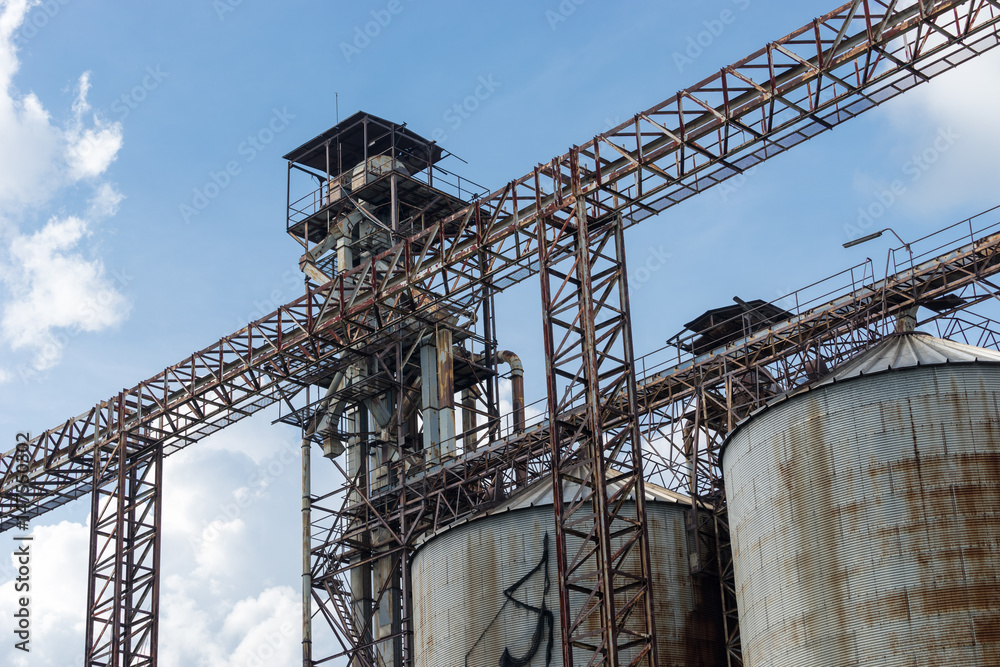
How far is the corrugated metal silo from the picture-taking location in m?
32.9

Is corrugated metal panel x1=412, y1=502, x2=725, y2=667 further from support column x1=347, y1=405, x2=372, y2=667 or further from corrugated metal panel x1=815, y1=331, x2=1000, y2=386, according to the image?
support column x1=347, y1=405, x2=372, y2=667

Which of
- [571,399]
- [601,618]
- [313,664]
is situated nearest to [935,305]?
[571,399]

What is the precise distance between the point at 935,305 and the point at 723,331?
8.95m

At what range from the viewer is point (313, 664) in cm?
4594

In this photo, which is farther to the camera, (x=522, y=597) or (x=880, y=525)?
(x=522, y=597)

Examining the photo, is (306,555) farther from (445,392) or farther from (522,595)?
(522,595)

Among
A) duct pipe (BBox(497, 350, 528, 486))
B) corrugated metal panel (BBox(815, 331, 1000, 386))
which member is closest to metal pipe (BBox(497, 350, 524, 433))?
duct pipe (BBox(497, 350, 528, 486))

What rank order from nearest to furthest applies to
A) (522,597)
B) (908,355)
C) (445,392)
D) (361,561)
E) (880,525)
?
(880,525)
(908,355)
(522,597)
(361,561)
(445,392)

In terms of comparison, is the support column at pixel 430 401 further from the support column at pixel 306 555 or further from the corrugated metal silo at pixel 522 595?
the corrugated metal silo at pixel 522 595

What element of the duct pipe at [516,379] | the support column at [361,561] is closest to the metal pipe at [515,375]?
the duct pipe at [516,379]

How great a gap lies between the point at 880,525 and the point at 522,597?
9267 millimetres

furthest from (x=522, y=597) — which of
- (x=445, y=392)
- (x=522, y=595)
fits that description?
(x=445, y=392)

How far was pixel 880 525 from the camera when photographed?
27.5m

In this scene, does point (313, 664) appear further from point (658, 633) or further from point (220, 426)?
point (658, 633)
